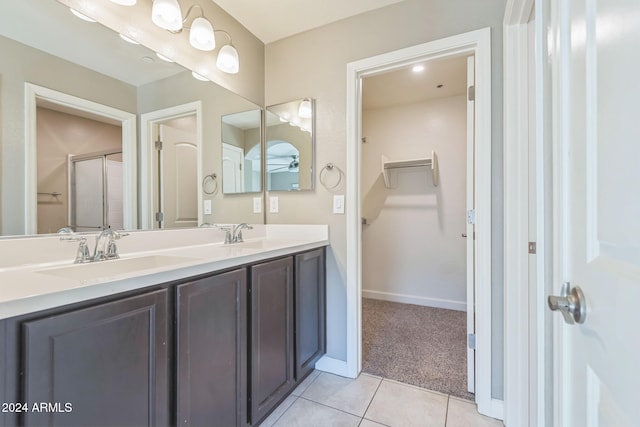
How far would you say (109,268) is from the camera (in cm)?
112

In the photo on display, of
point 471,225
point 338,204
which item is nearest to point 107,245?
point 338,204

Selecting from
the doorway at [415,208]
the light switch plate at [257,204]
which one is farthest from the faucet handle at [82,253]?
the doorway at [415,208]

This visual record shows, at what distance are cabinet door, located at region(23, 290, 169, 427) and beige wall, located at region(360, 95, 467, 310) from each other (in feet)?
9.25

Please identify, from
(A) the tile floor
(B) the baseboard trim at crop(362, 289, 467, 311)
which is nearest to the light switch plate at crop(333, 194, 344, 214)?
(A) the tile floor

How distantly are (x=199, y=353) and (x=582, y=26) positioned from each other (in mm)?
1422

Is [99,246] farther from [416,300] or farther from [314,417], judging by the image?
[416,300]

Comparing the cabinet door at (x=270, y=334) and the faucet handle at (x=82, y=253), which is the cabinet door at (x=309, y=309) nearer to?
the cabinet door at (x=270, y=334)

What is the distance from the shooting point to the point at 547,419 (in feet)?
2.67

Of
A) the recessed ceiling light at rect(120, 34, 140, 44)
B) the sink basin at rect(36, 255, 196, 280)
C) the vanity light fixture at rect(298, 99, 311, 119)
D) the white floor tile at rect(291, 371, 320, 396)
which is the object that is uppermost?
the recessed ceiling light at rect(120, 34, 140, 44)

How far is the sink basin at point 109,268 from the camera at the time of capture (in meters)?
0.98

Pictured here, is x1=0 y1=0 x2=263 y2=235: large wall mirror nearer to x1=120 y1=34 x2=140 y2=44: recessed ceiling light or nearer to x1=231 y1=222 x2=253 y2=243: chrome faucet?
x1=120 y1=34 x2=140 y2=44: recessed ceiling light

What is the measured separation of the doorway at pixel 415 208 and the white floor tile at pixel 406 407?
0.55m

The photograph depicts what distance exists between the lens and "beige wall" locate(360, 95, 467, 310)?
3.02 metres

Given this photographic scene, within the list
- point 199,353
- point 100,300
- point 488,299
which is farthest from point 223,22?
point 488,299
